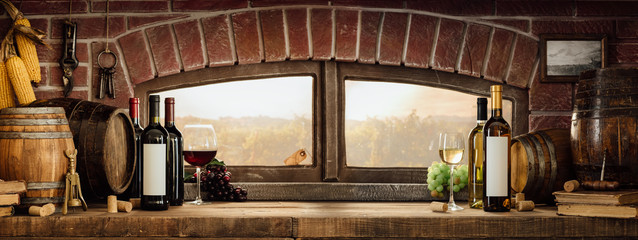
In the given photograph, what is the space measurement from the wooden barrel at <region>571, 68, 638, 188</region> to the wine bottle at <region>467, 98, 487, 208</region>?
0.27m

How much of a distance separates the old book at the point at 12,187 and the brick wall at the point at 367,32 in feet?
2.15

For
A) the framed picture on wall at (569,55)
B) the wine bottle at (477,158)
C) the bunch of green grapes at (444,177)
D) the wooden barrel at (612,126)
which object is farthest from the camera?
the framed picture on wall at (569,55)

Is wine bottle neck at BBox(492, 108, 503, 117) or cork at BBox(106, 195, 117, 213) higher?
wine bottle neck at BBox(492, 108, 503, 117)

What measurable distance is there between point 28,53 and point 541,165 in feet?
5.36

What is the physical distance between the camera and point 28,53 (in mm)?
2076

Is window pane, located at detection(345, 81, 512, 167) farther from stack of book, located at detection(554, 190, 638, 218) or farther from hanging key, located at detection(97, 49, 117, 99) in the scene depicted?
hanging key, located at detection(97, 49, 117, 99)

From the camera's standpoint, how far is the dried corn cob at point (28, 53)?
2070 mm

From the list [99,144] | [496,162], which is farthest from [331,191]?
[99,144]

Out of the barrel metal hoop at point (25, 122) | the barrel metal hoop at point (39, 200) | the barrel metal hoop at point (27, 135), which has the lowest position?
the barrel metal hoop at point (39, 200)

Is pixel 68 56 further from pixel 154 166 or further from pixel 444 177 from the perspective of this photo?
pixel 444 177

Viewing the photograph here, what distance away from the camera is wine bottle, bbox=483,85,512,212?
1684mm

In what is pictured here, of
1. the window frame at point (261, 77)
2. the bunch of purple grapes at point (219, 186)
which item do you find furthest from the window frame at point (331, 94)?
the bunch of purple grapes at point (219, 186)

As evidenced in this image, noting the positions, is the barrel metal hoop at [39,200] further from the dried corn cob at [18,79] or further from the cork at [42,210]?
the dried corn cob at [18,79]

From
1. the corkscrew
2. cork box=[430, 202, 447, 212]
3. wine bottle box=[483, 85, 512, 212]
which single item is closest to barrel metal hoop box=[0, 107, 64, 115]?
the corkscrew
